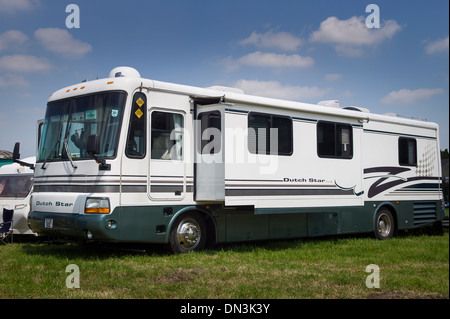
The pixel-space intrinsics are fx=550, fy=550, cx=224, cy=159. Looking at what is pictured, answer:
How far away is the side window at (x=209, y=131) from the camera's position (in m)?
9.79

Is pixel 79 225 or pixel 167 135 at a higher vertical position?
pixel 167 135

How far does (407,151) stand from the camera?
13.8 metres

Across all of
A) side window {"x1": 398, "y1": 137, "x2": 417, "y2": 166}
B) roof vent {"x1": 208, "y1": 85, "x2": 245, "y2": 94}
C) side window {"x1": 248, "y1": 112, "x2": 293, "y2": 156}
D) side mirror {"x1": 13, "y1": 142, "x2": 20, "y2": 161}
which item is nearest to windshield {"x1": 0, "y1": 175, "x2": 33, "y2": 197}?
side mirror {"x1": 13, "y1": 142, "x2": 20, "y2": 161}

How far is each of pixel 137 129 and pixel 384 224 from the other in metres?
7.17

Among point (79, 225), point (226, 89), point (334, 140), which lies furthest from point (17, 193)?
point (334, 140)

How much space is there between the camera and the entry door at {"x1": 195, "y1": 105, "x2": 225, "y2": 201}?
31.7 feet

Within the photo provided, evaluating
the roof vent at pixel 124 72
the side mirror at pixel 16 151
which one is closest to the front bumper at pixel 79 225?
the side mirror at pixel 16 151

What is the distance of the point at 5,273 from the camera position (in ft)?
26.2

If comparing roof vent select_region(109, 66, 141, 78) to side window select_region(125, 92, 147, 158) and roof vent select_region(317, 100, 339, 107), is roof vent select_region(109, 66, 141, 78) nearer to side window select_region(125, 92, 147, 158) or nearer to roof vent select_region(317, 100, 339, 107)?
side window select_region(125, 92, 147, 158)

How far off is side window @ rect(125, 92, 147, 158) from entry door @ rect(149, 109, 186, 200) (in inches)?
6.5

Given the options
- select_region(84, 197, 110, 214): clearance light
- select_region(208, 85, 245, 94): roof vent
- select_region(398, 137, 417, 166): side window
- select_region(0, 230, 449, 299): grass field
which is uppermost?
select_region(208, 85, 245, 94): roof vent

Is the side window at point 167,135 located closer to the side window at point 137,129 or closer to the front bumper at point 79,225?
the side window at point 137,129

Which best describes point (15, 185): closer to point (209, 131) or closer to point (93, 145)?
point (93, 145)
